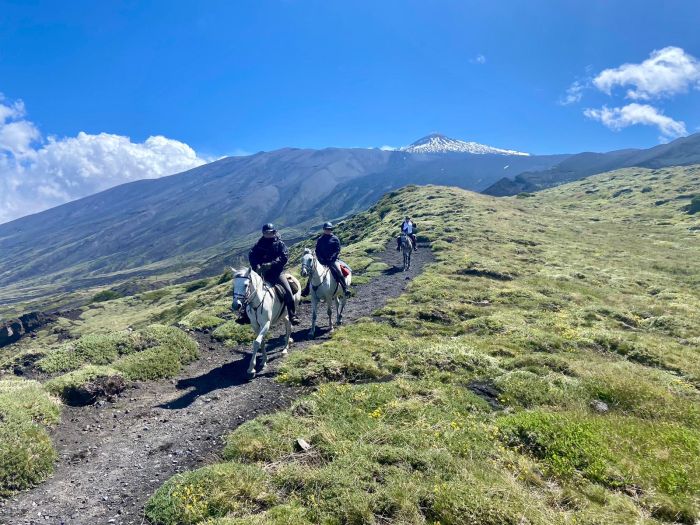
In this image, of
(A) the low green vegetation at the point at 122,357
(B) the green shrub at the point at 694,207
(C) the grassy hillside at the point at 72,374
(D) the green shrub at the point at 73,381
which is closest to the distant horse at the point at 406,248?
(C) the grassy hillside at the point at 72,374

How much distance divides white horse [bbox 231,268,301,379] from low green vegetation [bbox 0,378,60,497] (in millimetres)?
6151

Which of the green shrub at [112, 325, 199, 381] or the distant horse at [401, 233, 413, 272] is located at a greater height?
the distant horse at [401, 233, 413, 272]

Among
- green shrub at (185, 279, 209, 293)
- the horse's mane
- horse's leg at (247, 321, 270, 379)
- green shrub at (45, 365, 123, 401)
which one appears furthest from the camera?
green shrub at (185, 279, 209, 293)

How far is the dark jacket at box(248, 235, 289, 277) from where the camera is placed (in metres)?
18.2

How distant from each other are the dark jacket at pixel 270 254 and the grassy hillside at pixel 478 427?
401 centimetres

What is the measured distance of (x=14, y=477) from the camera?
29.5 ft

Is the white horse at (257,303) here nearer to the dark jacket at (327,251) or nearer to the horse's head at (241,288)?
the horse's head at (241,288)

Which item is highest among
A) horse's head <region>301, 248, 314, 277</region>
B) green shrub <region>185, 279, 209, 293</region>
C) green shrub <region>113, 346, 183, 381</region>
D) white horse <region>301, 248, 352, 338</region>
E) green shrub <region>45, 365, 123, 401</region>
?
horse's head <region>301, 248, 314, 277</region>

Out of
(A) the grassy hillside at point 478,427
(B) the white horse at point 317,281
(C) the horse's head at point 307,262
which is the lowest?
(A) the grassy hillside at point 478,427

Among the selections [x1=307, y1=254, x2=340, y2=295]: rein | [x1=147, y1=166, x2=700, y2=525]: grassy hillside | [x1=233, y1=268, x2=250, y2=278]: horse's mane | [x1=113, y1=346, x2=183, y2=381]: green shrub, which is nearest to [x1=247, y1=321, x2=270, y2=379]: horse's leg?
[x1=147, y1=166, x2=700, y2=525]: grassy hillside

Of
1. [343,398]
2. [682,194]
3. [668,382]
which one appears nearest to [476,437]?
[343,398]

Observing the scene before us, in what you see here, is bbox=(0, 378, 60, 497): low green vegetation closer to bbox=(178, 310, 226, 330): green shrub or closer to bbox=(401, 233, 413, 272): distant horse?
bbox=(178, 310, 226, 330): green shrub

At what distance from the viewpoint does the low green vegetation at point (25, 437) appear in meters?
9.05

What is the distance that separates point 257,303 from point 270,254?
302cm
